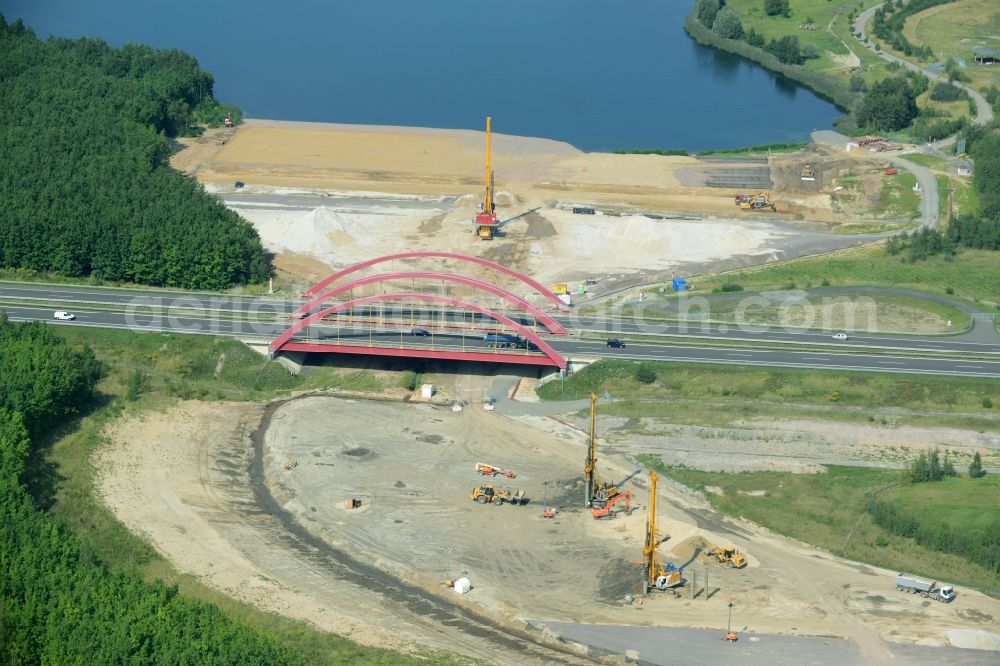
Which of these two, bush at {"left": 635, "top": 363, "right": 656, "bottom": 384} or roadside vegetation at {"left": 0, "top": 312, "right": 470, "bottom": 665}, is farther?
bush at {"left": 635, "top": 363, "right": 656, "bottom": 384}

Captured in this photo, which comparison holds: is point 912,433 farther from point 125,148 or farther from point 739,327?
point 125,148

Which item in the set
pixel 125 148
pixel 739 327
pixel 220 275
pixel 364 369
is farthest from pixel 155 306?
pixel 739 327

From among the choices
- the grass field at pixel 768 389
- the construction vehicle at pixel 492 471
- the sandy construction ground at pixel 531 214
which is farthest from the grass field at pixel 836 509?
the sandy construction ground at pixel 531 214

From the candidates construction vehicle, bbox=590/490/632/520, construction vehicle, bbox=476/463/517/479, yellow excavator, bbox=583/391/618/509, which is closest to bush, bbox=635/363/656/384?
yellow excavator, bbox=583/391/618/509

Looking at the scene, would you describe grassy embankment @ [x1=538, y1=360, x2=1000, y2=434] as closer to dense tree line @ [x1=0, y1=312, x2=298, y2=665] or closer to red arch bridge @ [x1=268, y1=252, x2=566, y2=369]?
red arch bridge @ [x1=268, y1=252, x2=566, y2=369]

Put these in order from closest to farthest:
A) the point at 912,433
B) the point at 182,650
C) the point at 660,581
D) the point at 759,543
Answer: the point at 182,650, the point at 660,581, the point at 759,543, the point at 912,433
